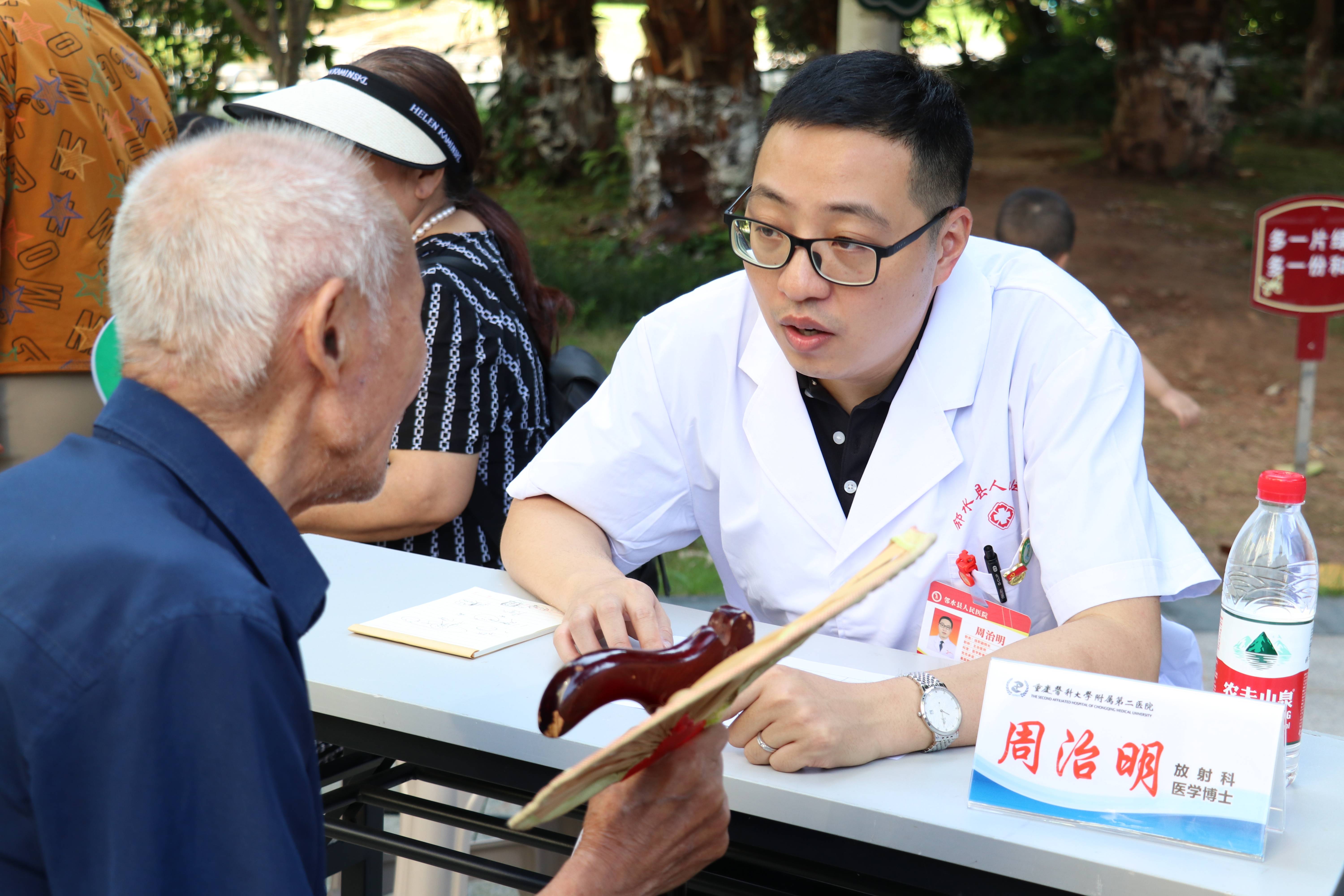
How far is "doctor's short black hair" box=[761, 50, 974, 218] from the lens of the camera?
6.14 feet

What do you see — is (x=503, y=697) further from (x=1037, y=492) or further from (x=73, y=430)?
(x=73, y=430)

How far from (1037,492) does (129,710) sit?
142cm

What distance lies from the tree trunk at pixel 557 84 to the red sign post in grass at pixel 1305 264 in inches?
253

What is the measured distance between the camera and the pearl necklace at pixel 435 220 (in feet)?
8.69

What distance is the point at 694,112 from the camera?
315 inches

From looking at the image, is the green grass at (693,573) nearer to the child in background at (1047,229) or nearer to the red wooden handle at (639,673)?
the child in background at (1047,229)

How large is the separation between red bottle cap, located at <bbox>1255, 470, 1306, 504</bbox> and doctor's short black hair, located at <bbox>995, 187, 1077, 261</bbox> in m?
2.90

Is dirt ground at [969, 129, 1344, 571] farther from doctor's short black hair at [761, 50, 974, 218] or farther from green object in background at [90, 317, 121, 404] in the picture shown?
green object in background at [90, 317, 121, 404]

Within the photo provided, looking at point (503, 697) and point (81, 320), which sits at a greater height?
point (81, 320)

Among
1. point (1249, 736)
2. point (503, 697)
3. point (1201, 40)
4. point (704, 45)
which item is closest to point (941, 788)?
point (1249, 736)

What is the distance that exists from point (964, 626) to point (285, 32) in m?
5.32

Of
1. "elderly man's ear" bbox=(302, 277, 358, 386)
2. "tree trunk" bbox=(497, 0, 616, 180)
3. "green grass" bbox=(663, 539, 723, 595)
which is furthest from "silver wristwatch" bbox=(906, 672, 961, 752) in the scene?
"tree trunk" bbox=(497, 0, 616, 180)

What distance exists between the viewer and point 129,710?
93cm

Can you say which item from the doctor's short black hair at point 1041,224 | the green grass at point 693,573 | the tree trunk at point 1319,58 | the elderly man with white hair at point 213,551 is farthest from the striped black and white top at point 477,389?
the tree trunk at point 1319,58
